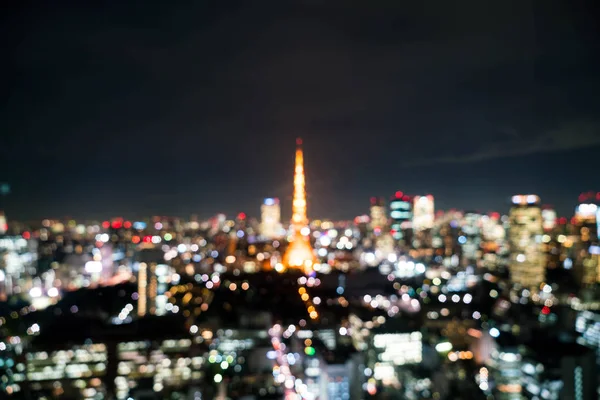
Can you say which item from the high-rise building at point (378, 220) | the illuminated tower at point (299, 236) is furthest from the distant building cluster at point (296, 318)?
the high-rise building at point (378, 220)

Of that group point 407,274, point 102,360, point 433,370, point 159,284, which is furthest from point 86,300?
point 407,274

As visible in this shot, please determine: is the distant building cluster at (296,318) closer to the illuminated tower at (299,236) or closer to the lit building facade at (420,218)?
the illuminated tower at (299,236)

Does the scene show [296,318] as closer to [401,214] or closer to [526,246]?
[526,246]

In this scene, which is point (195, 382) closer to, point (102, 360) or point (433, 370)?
point (102, 360)

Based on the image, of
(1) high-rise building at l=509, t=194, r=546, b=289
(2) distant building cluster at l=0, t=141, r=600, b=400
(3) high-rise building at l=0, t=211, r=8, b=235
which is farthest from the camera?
(1) high-rise building at l=509, t=194, r=546, b=289

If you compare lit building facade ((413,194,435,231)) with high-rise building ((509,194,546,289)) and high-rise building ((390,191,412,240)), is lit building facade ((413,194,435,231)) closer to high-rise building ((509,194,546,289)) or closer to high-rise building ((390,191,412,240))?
high-rise building ((390,191,412,240))

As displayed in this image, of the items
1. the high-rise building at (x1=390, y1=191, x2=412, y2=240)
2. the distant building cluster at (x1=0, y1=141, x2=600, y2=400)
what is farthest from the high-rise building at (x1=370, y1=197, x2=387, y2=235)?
the distant building cluster at (x1=0, y1=141, x2=600, y2=400)
